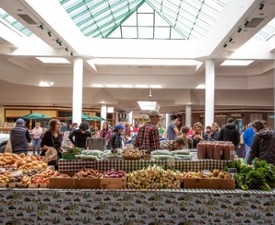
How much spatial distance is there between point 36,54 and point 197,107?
14915 millimetres

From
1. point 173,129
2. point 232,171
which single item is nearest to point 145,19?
point 173,129

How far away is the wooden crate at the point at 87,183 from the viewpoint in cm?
461

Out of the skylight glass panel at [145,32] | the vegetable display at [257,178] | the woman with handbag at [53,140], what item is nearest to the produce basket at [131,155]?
the vegetable display at [257,178]

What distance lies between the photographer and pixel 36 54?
16.9 metres

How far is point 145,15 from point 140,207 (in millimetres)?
15927

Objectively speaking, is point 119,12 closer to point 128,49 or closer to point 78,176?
point 128,49

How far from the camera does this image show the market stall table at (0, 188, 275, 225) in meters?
4.35

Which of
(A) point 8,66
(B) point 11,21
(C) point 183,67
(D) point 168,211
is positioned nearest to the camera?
(D) point 168,211

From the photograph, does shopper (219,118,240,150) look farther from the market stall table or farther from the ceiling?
the market stall table

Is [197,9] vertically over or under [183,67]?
over

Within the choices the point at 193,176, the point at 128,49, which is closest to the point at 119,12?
the point at 128,49

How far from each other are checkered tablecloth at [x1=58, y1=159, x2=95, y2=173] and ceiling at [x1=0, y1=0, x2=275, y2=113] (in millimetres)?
6447

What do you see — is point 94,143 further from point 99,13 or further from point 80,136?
point 99,13

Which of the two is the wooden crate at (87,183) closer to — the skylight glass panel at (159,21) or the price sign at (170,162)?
the price sign at (170,162)
